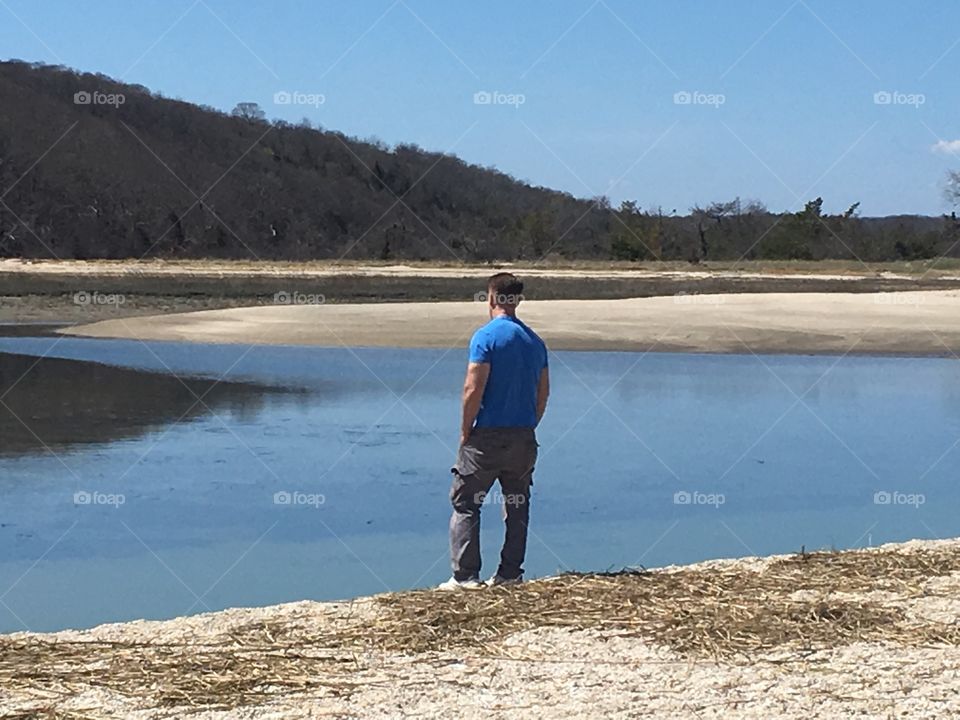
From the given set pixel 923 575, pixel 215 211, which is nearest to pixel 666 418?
pixel 923 575

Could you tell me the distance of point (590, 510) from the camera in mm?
10258

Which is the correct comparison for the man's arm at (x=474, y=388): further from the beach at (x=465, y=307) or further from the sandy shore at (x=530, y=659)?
the beach at (x=465, y=307)

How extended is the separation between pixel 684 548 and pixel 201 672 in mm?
4521

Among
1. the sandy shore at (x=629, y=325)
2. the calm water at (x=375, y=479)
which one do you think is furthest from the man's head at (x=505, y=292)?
the sandy shore at (x=629, y=325)

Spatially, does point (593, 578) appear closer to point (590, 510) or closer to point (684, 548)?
point (684, 548)

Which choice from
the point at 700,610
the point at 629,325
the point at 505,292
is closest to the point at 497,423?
the point at 505,292

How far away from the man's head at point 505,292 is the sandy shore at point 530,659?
1.31m

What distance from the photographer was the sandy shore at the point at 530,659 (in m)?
4.79

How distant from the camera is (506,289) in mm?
7082

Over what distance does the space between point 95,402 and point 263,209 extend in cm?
6325

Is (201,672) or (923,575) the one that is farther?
(923,575)

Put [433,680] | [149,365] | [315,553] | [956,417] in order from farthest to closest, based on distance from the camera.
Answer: [149,365], [956,417], [315,553], [433,680]

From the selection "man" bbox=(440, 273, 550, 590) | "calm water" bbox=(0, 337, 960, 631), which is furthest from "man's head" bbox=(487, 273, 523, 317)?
"calm water" bbox=(0, 337, 960, 631)

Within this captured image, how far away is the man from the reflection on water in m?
6.49
